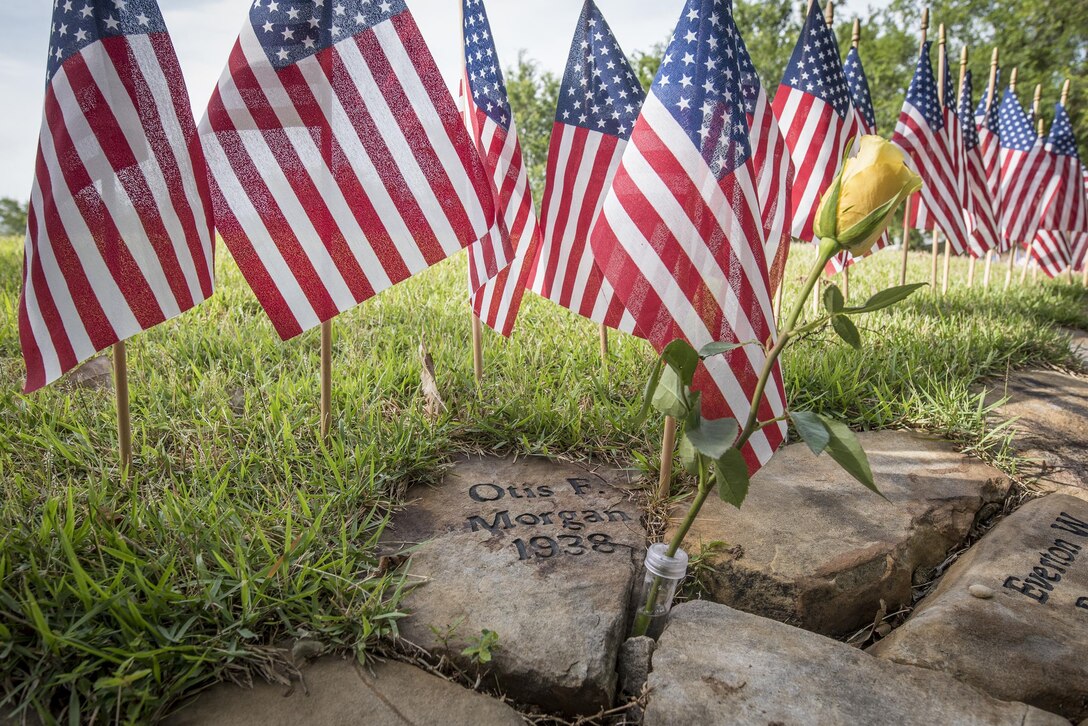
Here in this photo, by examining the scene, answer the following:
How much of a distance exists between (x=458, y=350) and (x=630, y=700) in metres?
2.10

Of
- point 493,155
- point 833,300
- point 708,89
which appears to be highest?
point 708,89

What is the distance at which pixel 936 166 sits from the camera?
17.6 feet

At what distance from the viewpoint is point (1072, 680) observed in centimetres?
180

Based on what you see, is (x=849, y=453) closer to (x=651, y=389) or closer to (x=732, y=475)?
(x=732, y=475)

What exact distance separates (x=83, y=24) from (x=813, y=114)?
3.58 m

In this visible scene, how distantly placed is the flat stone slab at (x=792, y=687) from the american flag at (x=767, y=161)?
1.69 metres

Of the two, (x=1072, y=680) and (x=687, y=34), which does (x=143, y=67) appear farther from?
(x=1072, y=680)

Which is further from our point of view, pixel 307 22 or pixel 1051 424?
pixel 1051 424

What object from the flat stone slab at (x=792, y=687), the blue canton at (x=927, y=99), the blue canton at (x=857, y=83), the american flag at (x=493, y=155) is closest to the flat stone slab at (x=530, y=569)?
the flat stone slab at (x=792, y=687)

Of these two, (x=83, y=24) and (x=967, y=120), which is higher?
(x=83, y=24)

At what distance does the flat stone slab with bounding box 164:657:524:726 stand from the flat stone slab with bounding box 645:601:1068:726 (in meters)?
0.40

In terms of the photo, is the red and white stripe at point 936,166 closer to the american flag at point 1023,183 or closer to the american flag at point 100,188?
the american flag at point 1023,183

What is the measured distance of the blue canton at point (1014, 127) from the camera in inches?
285

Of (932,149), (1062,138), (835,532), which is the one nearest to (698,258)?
(835,532)
